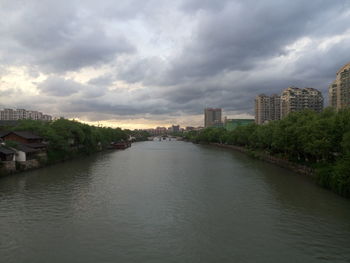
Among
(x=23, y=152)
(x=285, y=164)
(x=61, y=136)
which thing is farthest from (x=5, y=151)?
(x=285, y=164)

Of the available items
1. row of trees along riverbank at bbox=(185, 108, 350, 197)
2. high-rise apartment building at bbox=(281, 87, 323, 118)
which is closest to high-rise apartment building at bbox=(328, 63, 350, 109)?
high-rise apartment building at bbox=(281, 87, 323, 118)

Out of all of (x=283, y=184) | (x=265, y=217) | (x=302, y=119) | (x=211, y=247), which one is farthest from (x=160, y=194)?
(x=302, y=119)

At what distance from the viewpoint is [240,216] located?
15633 mm

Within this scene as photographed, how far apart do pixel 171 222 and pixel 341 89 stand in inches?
2920

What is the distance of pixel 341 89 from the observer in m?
73.4

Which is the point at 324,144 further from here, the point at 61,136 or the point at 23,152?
the point at 61,136

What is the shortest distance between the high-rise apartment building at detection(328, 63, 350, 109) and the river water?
5667 cm

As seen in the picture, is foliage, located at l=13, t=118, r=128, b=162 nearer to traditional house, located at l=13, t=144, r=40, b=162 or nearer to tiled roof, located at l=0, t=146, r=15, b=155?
traditional house, located at l=13, t=144, r=40, b=162

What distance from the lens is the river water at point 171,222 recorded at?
436 inches

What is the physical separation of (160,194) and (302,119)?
20.2 meters

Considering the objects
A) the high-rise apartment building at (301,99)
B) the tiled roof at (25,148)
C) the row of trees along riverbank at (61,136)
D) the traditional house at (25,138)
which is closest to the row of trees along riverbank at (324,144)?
the tiled roof at (25,148)

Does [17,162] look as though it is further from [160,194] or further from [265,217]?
[265,217]

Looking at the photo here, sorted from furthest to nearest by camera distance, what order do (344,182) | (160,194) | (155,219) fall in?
(160,194), (344,182), (155,219)

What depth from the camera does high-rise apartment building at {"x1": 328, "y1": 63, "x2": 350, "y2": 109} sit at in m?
70.1
